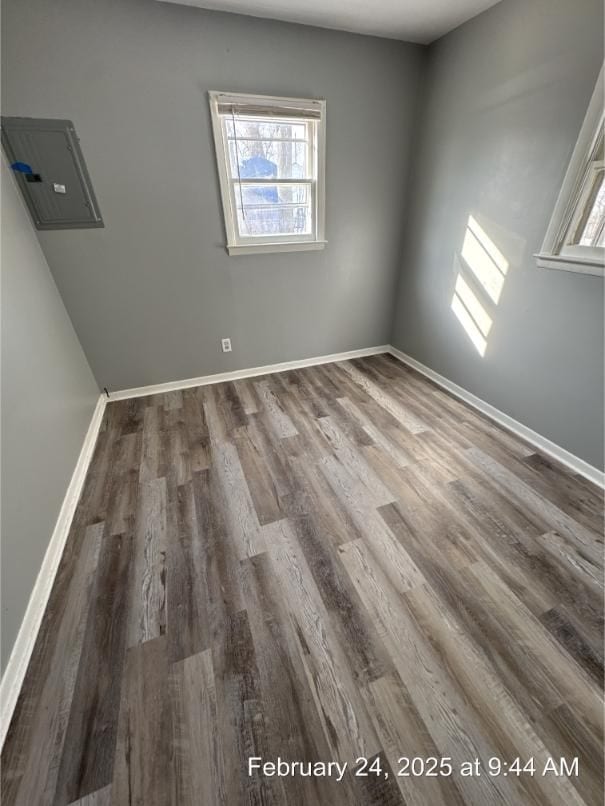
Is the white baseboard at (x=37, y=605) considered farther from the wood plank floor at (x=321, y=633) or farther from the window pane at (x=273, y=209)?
the window pane at (x=273, y=209)

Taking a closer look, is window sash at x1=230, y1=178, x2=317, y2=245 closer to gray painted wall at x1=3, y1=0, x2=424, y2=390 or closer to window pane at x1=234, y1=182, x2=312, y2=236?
window pane at x1=234, y1=182, x2=312, y2=236

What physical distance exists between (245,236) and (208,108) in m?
0.74

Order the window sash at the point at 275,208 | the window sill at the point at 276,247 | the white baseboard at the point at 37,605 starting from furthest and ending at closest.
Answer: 1. the window sill at the point at 276,247
2. the window sash at the point at 275,208
3. the white baseboard at the point at 37,605

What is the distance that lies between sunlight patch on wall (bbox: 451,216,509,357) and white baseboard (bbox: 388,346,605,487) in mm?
381

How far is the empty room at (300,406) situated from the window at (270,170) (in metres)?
0.02

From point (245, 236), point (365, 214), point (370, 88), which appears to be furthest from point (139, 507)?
point (370, 88)

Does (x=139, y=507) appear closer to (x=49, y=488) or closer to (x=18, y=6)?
(x=49, y=488)

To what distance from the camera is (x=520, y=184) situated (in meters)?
1.83

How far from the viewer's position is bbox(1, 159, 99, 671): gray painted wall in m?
1.15

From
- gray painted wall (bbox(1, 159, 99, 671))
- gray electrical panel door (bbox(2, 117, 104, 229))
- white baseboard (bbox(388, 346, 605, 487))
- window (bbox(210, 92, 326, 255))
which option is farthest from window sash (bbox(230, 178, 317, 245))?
white baseboard (bbox(388, 346, 605, 487))

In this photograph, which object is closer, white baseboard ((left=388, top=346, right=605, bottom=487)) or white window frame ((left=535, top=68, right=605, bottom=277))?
white window frame ((left=535, top=68, right=605, bottom=277))

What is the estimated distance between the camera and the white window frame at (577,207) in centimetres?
146

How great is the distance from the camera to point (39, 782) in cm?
84

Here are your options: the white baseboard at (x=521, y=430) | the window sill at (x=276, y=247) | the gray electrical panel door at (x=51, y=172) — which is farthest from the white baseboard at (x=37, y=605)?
the white baseboard at (x=521, y=430)
